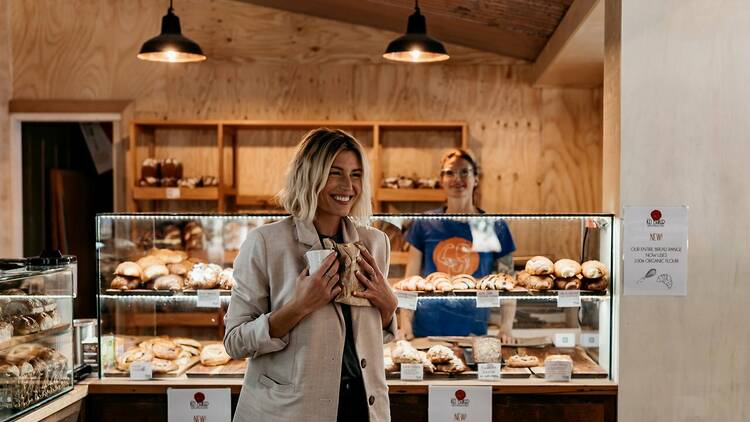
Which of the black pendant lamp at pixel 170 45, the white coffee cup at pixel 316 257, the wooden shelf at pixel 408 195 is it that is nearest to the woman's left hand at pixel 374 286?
the white coffee cup at pixel 316 257

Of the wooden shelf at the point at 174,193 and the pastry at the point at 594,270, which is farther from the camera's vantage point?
the wooden shelf at the point at 174,193

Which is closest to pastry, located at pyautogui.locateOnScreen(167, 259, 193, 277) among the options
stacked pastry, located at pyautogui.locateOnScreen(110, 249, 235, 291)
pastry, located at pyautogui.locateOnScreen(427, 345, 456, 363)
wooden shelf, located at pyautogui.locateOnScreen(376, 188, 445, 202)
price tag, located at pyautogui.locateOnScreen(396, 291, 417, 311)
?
stacked pastry, located at pyautogui.locateOnScreen(110, 249, 235, 291)

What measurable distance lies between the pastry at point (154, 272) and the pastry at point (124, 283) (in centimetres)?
4

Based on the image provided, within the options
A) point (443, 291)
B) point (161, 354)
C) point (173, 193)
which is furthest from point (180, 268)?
point (173, 193)

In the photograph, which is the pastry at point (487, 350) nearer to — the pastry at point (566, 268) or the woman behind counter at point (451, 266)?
the woman behind counter at point (451, 266)

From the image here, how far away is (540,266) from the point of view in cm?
308

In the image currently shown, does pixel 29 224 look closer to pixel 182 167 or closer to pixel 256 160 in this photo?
pixel 182 167

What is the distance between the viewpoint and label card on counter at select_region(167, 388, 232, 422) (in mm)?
2951

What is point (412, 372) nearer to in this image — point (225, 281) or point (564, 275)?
point (564, 275)

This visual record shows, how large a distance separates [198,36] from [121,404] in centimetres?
313

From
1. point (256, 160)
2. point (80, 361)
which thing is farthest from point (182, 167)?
point (80, 361)

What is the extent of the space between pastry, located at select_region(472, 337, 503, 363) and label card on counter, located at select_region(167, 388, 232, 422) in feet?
3.22

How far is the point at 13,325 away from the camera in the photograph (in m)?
2.60

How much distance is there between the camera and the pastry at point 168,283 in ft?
10.1
